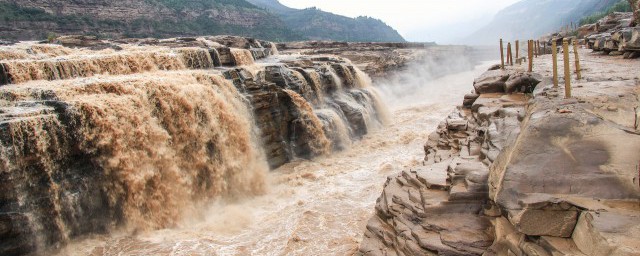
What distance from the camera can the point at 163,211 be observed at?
28.1ft

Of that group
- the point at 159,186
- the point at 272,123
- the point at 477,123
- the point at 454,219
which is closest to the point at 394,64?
the point at 272,123

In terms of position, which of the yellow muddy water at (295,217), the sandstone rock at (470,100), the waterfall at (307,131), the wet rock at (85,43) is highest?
the wet rock at (85,43)

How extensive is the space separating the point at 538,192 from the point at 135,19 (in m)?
54.6

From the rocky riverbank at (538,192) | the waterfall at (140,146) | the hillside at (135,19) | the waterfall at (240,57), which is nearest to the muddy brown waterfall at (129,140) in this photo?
the waterfall at (140,146)

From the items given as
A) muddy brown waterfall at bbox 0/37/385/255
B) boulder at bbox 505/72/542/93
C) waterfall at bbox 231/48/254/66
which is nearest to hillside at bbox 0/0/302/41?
waterfall at bbox 231/48/254/66

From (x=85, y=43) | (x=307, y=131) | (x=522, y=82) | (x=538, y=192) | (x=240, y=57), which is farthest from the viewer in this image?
(x=240, y=57)

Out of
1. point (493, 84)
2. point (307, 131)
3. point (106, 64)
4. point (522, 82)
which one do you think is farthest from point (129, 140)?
point (522, 82)

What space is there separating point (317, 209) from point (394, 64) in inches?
918

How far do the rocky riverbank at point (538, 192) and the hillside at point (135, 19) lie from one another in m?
41.3

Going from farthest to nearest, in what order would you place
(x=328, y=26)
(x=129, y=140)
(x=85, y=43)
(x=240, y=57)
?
1. (x=328, y=26)
2. (x=240, y=57)
3. (x=85, y=43)
4. (x=129, y=140)

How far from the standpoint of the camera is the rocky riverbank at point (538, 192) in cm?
365

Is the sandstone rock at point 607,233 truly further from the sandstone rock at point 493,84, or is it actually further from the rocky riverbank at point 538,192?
the sandstone rock at point 493,84

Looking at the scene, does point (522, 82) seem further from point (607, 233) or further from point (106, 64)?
point (106, 64)

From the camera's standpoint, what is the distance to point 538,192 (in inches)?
159
